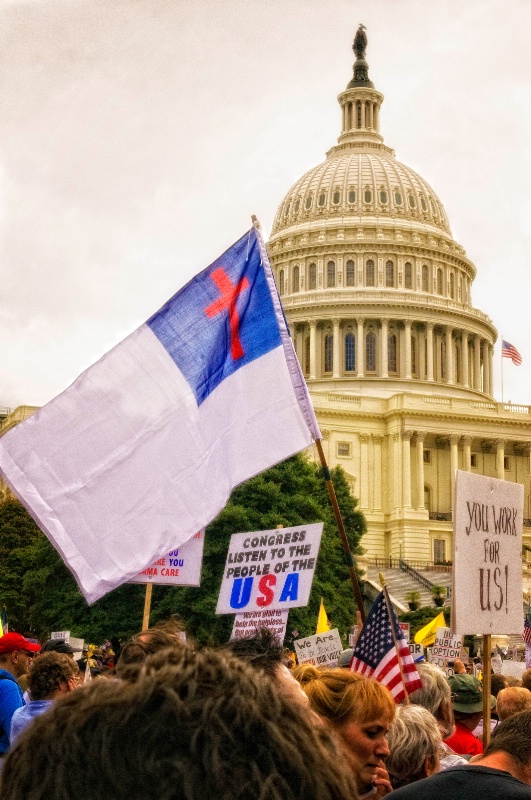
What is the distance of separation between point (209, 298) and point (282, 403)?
3.25 ft

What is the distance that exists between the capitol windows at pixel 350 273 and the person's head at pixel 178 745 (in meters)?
96.6

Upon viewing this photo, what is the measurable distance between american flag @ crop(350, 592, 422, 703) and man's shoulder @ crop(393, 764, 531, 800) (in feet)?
13.1

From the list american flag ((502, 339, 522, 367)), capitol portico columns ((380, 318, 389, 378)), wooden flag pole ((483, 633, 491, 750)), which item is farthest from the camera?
capitol portico columns ((380, 318, 389, 378))

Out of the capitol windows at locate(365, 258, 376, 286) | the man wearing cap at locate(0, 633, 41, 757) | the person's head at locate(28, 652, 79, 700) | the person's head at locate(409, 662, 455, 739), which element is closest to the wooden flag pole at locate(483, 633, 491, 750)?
the person's head at locate(409, 662, 455, 739)

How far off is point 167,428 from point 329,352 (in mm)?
86042

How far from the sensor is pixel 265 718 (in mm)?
1493

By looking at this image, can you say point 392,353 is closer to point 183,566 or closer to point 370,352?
point 370,352

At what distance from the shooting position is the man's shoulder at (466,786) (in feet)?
10.3

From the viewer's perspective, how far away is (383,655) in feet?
25.2

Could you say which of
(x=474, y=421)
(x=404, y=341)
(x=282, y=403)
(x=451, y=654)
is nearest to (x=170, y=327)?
(x=282, y=403)

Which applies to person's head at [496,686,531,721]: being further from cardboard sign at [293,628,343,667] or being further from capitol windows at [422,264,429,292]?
capitol windows at [422,264,429,292]

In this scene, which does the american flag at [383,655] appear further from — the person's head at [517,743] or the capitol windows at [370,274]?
the capitol windows at [370,274]

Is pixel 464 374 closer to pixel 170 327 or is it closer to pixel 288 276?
pixel 288 276

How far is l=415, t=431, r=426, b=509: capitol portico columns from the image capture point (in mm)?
80500
